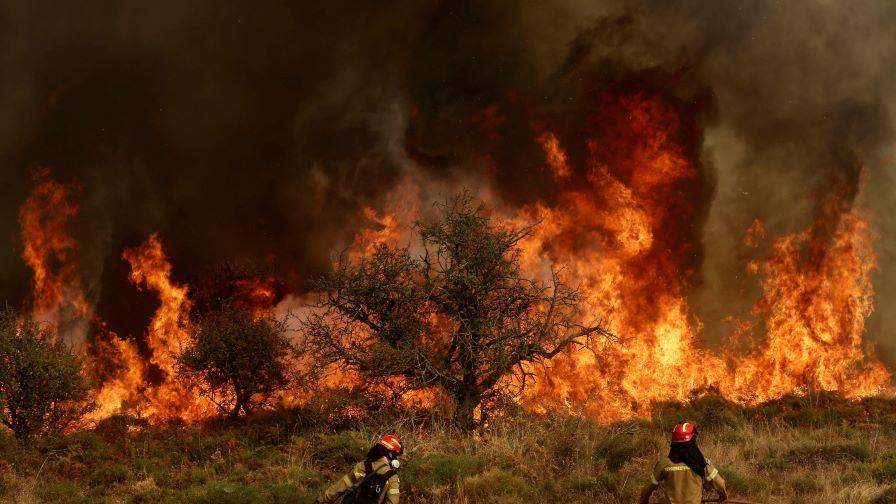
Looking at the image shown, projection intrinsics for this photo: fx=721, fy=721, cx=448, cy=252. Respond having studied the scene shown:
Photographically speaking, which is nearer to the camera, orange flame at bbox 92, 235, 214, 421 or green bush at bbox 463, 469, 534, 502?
green bush at bbox 463, 469, 534, 502

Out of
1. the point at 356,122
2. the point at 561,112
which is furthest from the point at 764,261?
the point at 356,122

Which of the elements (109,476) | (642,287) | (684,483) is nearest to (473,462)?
(684,483)

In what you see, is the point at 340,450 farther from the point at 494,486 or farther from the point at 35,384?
the point at 35,384

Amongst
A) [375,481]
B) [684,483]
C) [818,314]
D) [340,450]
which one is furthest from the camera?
[818,314]

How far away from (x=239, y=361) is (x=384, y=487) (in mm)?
15544

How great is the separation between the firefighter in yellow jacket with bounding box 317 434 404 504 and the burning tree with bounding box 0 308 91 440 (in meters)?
14.0

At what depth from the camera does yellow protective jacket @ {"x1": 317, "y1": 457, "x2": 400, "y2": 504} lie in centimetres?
876

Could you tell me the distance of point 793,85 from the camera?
1152 inches

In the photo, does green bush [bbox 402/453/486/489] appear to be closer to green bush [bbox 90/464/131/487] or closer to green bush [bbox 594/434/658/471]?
green bush [bbox 594/434/658/471]

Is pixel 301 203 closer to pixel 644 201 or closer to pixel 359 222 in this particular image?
pixel 359 222

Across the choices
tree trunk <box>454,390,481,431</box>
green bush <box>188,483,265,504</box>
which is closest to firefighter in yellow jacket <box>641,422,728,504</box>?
green bush <box>188,483,265,504</box>

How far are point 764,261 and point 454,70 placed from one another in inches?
630

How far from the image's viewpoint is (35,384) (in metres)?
19.6

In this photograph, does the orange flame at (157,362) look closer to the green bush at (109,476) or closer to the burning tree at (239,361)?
the burning tree at (239,361)
